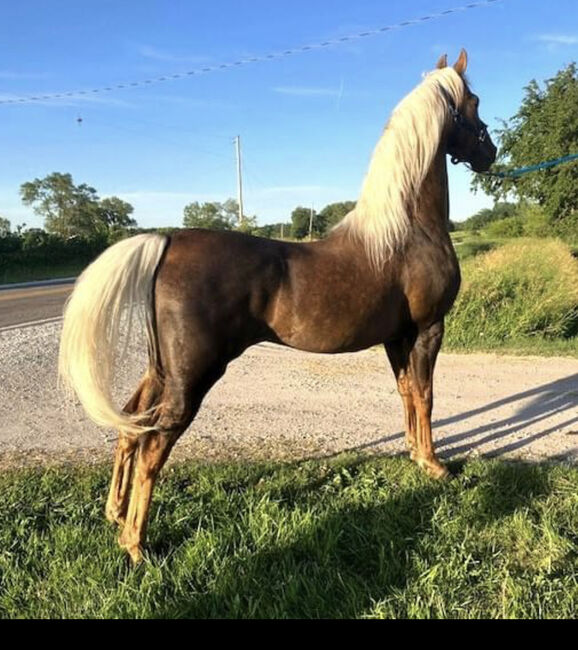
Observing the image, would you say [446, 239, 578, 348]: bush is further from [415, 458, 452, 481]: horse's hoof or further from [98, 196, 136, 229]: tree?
[98, 196, 136, 229]: tree

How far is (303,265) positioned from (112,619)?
175 cm

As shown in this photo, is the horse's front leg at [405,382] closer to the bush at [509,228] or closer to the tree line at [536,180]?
the tree line at [536,180]

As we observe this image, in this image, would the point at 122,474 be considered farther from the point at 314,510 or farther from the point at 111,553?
the point at 314,510

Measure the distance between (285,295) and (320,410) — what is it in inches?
101

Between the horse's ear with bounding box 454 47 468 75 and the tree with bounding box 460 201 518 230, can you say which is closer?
the horse's ear with bounding box 454 47 468 75

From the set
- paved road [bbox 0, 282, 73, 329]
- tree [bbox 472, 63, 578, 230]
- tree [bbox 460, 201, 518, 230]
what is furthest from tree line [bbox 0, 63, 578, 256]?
tree [bbox 460, 201, 518, 230]

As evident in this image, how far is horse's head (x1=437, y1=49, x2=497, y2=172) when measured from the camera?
3.26 meters

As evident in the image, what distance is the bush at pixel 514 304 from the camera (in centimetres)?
847

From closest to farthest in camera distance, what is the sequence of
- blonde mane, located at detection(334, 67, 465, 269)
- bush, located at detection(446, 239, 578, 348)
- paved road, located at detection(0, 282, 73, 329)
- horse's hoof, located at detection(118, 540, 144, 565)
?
horse's hoof, located at detection(118, 540, 144, 565) → blonde mane, located at detection(334, 67, 465, 269) → bush, located at detection(446, 239, 578, 348) → paved road, located at detection(0, 282, 73, 329)

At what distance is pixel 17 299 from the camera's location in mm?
14570

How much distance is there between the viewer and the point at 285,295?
2633 millimetres

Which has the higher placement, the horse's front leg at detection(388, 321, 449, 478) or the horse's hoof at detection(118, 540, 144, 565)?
the horse's front leg at detection(388, 321, 449, 478)

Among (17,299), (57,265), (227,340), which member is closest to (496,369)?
(227,340)

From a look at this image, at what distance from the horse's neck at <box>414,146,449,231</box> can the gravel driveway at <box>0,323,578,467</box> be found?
1748 mm
